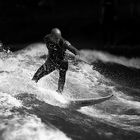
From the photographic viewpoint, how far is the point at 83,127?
10266 millimetres

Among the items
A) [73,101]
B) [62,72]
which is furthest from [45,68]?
[73,101]

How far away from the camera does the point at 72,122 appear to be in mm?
10555

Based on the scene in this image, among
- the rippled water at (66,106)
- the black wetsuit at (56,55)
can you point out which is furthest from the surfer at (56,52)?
the rippled water at (66,106)

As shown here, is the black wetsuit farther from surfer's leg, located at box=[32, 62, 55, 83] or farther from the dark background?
the dark background

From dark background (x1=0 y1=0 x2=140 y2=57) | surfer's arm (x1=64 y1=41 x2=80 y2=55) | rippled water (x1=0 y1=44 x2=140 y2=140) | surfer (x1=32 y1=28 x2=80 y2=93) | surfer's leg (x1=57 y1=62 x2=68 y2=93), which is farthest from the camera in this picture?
dark background (x1=0 y1=0 x2=140 y2=57)

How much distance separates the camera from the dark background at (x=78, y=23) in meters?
22.6

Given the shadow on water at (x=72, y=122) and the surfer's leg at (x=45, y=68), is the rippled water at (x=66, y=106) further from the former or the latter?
the surfer's leg at (x=45, y=68)

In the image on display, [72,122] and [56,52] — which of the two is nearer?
[72,122]

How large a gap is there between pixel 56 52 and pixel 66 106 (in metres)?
1.58

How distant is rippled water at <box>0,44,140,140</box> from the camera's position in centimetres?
970

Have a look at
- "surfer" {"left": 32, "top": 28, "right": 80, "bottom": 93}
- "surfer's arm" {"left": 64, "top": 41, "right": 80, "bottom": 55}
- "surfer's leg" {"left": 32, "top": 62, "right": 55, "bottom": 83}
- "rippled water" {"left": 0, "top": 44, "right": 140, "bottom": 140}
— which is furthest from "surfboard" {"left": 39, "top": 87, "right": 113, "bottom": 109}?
"surfer's arm" {"left": 64, "top": 41, "right": 80, "bottom": 55}

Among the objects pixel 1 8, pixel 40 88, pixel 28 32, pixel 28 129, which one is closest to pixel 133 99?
pixel 40 88

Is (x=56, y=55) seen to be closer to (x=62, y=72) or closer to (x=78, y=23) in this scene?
(x=62, y=72)

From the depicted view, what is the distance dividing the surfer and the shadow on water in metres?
0.98
